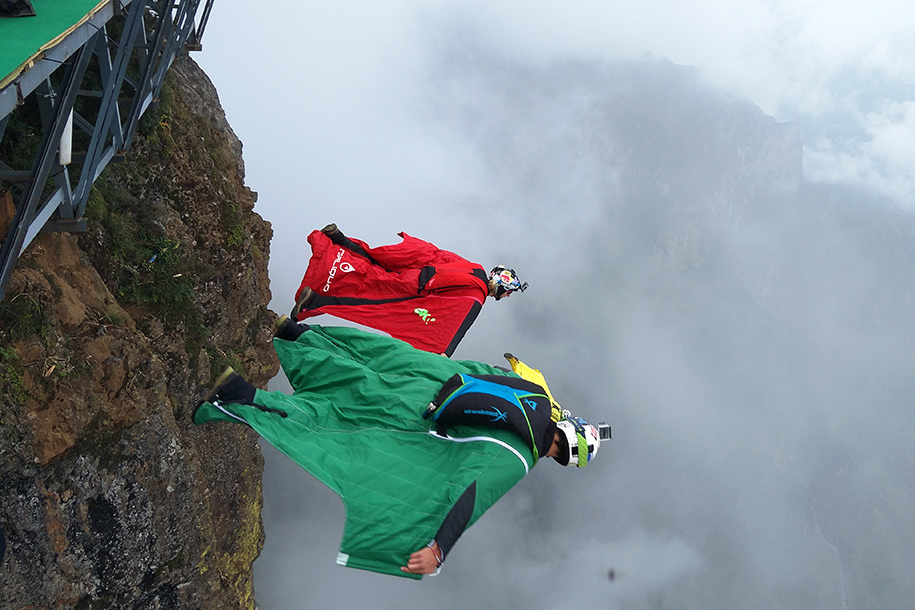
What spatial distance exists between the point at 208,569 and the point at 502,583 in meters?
124

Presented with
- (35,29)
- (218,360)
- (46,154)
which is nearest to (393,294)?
(218,360)

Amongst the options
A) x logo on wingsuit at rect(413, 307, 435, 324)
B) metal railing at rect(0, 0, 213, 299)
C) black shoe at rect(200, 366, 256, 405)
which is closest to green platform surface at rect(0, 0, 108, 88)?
metal railing at rect(0, 0, 213, 299)

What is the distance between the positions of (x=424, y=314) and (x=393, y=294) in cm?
76

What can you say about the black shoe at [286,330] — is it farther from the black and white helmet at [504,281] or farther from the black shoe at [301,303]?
the black and white helmet at [504,281]

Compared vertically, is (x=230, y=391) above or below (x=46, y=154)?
below

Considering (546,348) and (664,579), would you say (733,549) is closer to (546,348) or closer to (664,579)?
(664,579)

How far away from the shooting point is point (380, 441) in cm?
615

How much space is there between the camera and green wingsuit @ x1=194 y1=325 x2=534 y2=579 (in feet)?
17.2

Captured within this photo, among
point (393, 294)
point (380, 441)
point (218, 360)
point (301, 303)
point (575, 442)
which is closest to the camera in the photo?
point (575, 442)

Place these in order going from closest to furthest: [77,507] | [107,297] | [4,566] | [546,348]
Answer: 1. [4,566]
2. [77,507]
3. [107,297]
4. [546,348]

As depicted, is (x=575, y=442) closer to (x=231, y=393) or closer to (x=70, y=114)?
(x=231, y=393)

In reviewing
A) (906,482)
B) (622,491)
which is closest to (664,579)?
(622,491)

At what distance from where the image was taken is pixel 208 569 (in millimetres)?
9297

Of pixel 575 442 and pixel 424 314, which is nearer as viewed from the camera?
pixel 575 442
